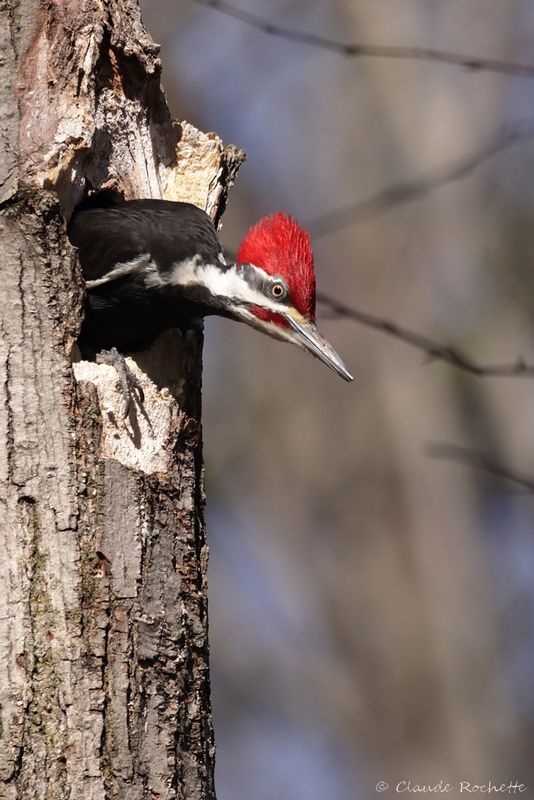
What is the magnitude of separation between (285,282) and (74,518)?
1.44m

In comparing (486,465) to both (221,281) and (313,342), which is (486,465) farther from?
(221,281)

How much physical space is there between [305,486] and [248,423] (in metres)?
0.80

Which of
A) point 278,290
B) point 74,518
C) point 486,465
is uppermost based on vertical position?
point 278,290

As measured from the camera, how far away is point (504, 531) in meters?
9.28

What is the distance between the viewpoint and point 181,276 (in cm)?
408

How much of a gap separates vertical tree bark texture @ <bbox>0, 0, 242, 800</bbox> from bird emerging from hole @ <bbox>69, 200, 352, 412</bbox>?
0.30 metres

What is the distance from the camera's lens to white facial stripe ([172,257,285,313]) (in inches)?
160

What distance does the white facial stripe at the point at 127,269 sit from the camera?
3.92 metres

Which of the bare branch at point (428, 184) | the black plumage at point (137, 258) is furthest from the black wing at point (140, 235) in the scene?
the bare branch at point (428, 184)

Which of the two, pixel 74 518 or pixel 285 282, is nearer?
pixel 74 518

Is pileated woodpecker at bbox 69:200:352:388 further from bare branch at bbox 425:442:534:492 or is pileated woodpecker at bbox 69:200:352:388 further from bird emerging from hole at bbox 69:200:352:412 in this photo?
bare branch at bbox 425:442:534:492

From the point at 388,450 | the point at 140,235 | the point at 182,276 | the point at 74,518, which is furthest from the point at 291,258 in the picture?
the point at 388,450

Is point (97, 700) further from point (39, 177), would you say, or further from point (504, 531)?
point (504, 531)

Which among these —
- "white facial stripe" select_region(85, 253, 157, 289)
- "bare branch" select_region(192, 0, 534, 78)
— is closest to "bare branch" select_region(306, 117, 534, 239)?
"bare branch" select_region(192, 0, 534, 78)
